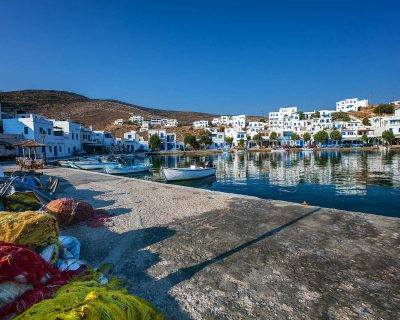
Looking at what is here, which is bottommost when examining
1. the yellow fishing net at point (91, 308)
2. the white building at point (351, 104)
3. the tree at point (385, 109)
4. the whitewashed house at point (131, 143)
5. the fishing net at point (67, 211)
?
the fishing net at point (67, 211)

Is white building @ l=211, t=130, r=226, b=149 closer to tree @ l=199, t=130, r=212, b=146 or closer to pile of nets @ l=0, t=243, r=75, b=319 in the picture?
tree @ l=199, t=130, r=212, b=146

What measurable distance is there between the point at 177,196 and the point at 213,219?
451 centimetres

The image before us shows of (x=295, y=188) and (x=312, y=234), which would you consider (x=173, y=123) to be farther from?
(x=312, y=234)

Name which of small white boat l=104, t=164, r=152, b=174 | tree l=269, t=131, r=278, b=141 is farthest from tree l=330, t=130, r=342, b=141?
small white boat l=104, t=164, r=152, b=174

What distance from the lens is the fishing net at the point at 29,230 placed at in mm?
5555

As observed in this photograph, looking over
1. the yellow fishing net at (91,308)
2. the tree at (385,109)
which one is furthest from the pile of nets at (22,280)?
the tree at (385,109)

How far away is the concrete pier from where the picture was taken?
4.53m

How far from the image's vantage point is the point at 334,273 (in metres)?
5.46

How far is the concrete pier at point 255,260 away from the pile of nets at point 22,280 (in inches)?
54.6

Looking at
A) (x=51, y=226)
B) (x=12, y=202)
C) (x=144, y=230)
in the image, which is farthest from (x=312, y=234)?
(x=12, y=202)

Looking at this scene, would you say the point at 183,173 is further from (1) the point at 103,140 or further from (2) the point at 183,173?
(1) the point at 103,140

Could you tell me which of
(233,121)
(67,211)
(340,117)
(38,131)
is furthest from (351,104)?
(67,211)

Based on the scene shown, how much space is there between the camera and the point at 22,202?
10141 mm

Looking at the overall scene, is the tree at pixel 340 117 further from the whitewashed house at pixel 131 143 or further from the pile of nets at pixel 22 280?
the pile of nets at pixel 22 280
